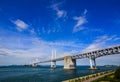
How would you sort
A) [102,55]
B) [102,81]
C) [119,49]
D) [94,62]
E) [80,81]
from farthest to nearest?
[94,62] < [102,55] < [119,49] < [80,81] < [102,81]

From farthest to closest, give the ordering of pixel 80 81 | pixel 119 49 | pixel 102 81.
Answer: pixel 119 49, pixel 80 81, pixel 102 81

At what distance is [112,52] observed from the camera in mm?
158625

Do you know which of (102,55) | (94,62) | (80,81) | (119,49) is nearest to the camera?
(80,81)

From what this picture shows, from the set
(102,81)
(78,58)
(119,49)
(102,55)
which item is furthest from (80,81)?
(78,58)

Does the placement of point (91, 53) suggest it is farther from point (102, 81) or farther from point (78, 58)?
point (102, 81)

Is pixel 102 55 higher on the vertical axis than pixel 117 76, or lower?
higher

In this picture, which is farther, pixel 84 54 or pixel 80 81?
pixel 84 54

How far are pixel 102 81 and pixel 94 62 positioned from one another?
138 m

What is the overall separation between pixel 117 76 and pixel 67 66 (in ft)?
444

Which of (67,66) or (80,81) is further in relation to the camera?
(67,66)

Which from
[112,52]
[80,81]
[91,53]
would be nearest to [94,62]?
[91,53]

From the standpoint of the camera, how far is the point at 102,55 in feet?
556

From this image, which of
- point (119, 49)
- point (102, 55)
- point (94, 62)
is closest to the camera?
point (119, 49)

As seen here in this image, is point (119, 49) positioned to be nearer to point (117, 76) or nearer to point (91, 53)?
point (91, 53)
